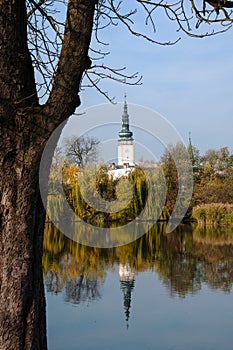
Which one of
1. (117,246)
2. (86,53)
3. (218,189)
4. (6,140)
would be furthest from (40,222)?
(218,189)

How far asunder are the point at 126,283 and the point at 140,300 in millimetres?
1097

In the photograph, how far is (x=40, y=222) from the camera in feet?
5.83

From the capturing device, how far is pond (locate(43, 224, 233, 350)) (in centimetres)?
462

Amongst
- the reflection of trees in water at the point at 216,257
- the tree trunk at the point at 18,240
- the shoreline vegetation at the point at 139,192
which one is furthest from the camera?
the shoreline vegetation at the point at 139,192

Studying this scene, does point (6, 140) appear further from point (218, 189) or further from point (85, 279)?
point (218, 189)

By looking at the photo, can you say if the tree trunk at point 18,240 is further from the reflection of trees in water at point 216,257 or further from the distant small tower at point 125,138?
the reflection of trees in water at point 216,257

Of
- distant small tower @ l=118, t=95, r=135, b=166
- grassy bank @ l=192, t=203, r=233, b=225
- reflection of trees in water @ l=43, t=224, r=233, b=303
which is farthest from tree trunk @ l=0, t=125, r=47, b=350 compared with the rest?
grassy bank @ l=192, t=203, r=233, b=225

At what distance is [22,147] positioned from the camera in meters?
1.70

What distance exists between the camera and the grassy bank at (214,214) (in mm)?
18141

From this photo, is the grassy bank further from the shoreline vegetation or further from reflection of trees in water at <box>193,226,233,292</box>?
reflection of trees in water at <box>193,226,233,292</box>

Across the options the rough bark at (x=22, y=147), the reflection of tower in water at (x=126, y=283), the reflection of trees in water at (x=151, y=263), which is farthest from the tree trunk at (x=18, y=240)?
the reflection of trees in water at (x=151, y=263)

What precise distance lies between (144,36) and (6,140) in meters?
0.92

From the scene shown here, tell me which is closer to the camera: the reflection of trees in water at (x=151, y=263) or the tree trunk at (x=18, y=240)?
the tree trunk at (x=18, y=240)

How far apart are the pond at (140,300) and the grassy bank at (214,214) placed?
8.02 m
